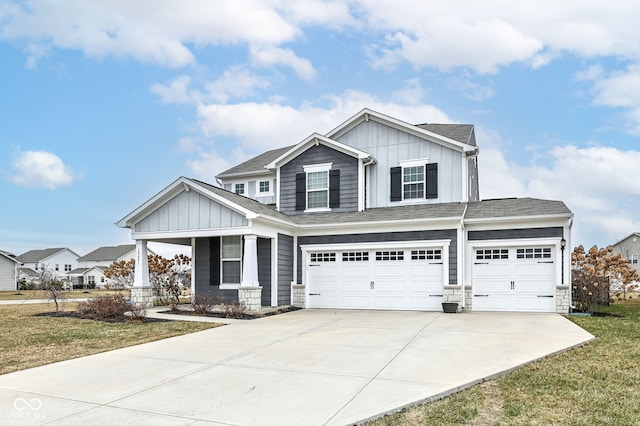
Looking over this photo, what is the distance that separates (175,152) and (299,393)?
1489 cm

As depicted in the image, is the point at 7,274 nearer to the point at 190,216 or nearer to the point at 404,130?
the point at 190,216

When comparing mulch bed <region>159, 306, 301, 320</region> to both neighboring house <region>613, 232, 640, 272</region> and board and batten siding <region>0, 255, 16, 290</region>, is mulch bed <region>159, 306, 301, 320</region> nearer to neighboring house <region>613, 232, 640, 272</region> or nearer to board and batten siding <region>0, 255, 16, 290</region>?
board and batten siding <region>0, 255, 16, 290</region>

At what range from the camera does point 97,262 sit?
6231 centimetres

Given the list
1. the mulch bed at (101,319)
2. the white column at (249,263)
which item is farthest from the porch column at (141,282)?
the white column at (249,263)

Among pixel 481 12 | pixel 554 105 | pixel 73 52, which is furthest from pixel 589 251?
pixel 73 52

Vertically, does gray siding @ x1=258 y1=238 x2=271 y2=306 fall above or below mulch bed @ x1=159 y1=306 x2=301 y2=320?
above

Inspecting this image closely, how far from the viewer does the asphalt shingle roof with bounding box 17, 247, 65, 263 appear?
63062 mm

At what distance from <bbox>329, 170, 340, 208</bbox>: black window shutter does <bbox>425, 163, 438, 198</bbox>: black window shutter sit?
137 inches

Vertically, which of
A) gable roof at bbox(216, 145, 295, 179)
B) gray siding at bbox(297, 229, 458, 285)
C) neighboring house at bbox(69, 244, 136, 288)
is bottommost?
neighboring house at bbox(69, 244, 136, 288)

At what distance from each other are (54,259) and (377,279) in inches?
2363

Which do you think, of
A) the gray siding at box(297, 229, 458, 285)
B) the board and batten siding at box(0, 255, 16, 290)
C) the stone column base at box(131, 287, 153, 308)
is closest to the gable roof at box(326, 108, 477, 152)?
the gray siding at box(297, 229, 458, 285)

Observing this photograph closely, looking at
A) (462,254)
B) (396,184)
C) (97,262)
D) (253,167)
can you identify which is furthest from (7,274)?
(462,254)

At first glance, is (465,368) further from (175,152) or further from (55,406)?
(175,152)

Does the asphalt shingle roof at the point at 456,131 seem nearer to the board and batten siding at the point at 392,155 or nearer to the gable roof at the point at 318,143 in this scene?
the board and batten siding at the point at 392,155
